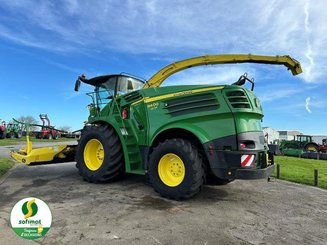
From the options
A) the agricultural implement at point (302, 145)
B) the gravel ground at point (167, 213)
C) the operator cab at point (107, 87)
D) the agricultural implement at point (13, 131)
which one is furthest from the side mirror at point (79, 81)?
the agricultural implement at point (13, 131)

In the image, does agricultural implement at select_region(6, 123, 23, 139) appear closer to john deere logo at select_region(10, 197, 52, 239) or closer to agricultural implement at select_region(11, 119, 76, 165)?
agricultural implement at select_region(11, 119, 76, 165)

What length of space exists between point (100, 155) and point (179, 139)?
266 cm

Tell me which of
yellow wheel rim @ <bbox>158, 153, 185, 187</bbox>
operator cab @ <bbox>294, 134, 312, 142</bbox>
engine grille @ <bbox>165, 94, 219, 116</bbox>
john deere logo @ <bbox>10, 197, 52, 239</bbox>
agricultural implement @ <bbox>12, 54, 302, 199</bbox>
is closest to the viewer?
john deere logo @ <bbox>10, 197, 52, 239</bbox>

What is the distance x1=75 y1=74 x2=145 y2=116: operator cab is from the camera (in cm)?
831

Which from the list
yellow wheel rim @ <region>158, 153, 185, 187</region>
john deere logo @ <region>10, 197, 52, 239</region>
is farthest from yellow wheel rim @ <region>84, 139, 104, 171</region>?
john deere logo @ <region>10, 197, 52, 239</region>

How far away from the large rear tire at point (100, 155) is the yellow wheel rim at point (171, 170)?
1.40 metres

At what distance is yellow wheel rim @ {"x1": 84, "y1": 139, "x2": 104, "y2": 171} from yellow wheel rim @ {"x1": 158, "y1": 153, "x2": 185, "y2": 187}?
216 cm

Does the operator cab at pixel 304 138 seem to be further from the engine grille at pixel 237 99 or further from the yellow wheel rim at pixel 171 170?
the yellow wheel rim at pixel 171 170

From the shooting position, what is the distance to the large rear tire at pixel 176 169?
5797 millimetres

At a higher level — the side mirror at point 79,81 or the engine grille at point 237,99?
the side mirror at point 79,81

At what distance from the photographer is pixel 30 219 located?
3.85 m

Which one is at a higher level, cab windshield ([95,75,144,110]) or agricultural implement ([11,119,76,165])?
cab windshield ([95,75,144,110])

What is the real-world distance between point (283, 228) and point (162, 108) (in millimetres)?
3242

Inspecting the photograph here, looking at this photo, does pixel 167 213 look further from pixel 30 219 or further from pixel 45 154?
pixel 45 154
